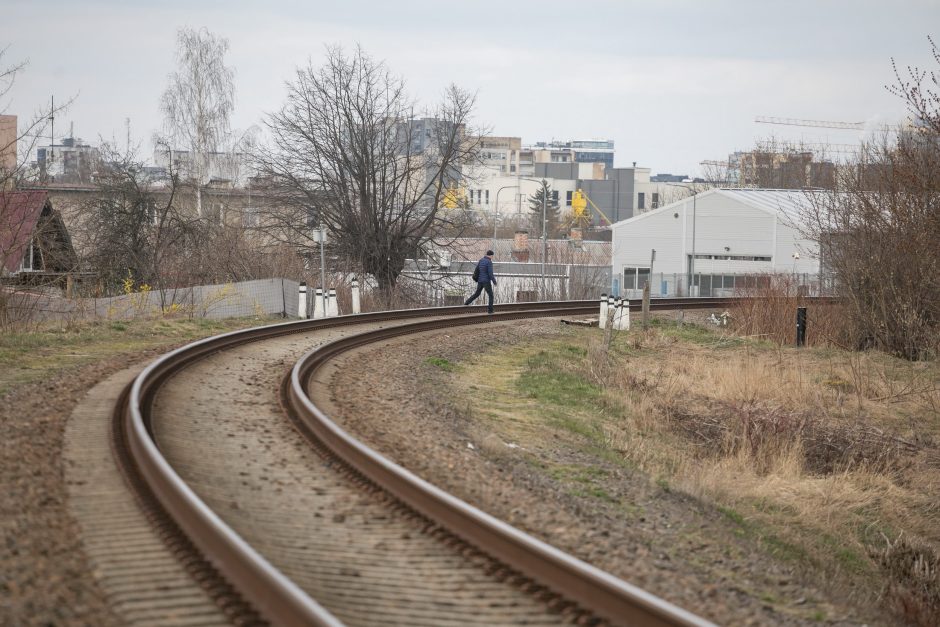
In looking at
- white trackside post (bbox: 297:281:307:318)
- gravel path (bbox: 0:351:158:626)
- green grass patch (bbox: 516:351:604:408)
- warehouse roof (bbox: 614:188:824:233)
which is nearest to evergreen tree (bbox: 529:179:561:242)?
warehouse roof (bbox: 614:188:824:233)

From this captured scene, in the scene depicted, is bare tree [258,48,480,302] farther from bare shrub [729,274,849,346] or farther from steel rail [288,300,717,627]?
steel rail [288,300,717,627]

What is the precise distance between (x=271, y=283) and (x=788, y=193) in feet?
166

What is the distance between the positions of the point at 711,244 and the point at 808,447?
5014cm

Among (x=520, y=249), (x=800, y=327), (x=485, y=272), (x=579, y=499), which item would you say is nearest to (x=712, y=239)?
(x=520, y=249)

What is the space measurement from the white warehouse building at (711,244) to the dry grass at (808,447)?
3666cm

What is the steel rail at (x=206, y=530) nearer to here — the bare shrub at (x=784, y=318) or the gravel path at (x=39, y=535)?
the gravel path at (x=39, y=535)

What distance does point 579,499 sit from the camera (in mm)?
8703

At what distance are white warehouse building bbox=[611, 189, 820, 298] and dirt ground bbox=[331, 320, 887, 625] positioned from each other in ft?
152

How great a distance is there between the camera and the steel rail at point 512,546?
16.7 ft

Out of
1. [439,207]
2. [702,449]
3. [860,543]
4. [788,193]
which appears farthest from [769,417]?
[788,193]

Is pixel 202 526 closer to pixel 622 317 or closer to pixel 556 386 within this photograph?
pixel 556 386

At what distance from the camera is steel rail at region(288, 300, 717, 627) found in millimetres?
5086

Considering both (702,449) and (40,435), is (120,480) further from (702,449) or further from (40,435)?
(702,449)

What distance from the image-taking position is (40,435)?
9.03 meters
